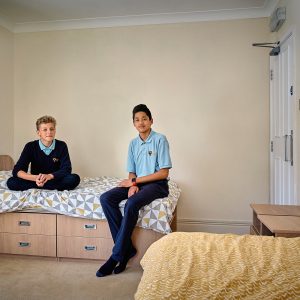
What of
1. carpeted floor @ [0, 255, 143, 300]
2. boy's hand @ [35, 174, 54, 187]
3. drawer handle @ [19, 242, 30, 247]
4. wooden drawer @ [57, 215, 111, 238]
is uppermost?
boy's hand @ [35, 174, 54, 187]

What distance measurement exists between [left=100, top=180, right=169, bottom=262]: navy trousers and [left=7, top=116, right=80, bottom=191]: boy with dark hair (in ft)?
1.67

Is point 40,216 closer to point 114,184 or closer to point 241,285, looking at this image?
point 114,184

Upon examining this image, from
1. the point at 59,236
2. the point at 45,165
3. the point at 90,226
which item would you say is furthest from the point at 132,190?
the point at 45,165

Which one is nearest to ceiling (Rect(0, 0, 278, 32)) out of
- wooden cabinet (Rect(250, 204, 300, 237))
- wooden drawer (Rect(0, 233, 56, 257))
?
wooden cabinet (Rect(250, 204, 300, 237))

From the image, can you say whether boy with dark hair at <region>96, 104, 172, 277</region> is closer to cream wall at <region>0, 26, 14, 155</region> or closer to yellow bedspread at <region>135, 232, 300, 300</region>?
yellow bedspread at <region>135, 232, 300, 300</region>

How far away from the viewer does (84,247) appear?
2.28 metres

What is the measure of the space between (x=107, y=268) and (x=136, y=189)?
60 cm

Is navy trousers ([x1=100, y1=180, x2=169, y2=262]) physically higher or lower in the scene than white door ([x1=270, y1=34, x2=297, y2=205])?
lower

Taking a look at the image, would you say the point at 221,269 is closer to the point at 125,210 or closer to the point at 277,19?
the point at 125,210

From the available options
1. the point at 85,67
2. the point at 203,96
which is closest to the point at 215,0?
the point at 203,96

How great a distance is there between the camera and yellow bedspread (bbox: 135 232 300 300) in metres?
0.83

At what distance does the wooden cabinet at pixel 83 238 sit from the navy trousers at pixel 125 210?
16cm

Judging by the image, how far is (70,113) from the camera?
11.4 feet

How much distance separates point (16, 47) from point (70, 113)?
110cm
